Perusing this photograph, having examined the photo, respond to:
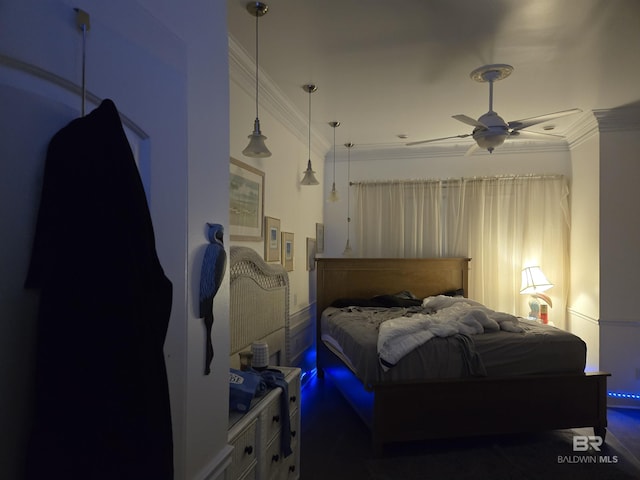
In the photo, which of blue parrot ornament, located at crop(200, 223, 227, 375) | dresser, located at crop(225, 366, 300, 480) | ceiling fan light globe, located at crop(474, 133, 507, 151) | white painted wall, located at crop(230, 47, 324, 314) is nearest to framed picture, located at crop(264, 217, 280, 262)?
white painted wall, located at crop(230, 47, 324, 314)

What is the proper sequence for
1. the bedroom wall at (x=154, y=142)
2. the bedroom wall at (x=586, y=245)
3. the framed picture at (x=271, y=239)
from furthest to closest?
1. the bedroom wall at (x=586, y=245)
2. the framed picture at (x=271, y=239)
3. the bedroom wall at (x=154, y=142)

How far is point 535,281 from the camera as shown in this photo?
177 inches

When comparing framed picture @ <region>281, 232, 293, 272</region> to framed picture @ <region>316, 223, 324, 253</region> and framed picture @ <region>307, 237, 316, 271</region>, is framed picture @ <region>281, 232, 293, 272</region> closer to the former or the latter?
framed picture @ <region>307, 237, 316, 271</region>

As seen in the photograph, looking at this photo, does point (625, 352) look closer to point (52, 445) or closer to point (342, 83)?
point (342, 83)

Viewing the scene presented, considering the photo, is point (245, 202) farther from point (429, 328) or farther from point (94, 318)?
point (94, 318)

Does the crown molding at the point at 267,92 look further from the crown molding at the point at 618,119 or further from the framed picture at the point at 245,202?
the crown molding at the point at 618,119

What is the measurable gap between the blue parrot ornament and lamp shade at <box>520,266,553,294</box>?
4252 millimetres

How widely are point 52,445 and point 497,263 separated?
16.4 feet

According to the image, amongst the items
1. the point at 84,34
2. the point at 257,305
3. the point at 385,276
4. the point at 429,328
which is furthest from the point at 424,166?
the point at 84,34

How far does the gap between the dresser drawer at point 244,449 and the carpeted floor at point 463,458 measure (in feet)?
3.20

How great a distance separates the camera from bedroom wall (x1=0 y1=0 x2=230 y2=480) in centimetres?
63

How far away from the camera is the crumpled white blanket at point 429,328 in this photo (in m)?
2.74

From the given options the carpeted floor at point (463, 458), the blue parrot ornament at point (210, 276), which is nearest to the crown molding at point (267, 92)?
the blue parrot ornament at point (210, 276)

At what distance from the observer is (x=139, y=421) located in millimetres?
745
